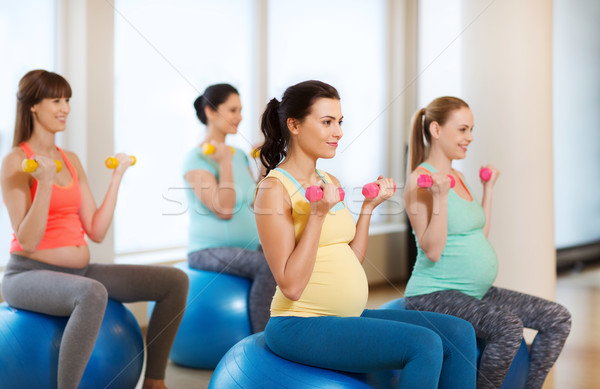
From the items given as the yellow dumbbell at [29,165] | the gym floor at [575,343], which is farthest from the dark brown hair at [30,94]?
the gym floor at [575,343]

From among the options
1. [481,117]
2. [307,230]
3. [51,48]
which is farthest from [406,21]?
[307,230]

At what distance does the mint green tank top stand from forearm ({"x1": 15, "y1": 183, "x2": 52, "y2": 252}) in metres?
1.22

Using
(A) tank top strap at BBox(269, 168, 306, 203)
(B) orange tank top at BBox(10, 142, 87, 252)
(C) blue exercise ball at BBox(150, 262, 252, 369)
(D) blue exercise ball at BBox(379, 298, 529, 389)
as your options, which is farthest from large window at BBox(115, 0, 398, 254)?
(D) blue exercise ball at BBox(379, 298, 529, 389)

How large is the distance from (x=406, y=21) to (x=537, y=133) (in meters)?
2.04

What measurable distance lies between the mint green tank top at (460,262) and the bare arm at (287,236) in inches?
26.9

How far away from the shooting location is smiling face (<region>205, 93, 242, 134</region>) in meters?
2.83

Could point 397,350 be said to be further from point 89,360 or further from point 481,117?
point 481,117

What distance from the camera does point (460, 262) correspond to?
2.03 meters

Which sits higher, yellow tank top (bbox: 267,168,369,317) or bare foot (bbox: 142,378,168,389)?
yellow tank top (bbox: 267,168,369,317)

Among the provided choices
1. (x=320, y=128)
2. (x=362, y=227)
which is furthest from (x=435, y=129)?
Answer: (x=320, y=128)

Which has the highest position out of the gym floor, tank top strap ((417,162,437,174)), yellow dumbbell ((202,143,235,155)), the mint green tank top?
yellow dumbbell ((202,143,235,155))

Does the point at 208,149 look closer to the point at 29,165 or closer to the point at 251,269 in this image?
the point at 251,269

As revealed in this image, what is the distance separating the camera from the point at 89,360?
6.28 ft

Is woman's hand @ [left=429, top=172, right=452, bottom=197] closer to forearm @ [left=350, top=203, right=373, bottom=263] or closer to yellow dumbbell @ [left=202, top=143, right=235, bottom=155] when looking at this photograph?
forearm @ [left=350, top=203, right=373, bottom=263]
